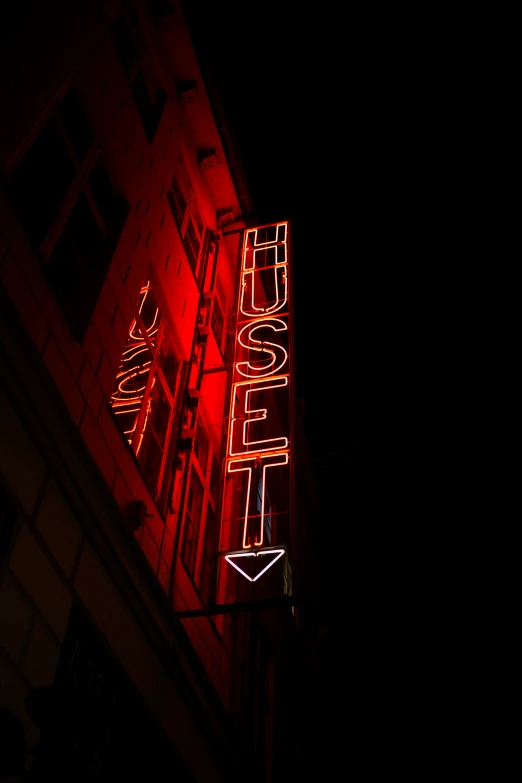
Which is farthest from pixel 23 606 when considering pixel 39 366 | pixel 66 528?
pixel 39 366

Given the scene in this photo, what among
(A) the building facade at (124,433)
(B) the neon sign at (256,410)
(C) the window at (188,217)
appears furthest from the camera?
(C) the window at (188,217)

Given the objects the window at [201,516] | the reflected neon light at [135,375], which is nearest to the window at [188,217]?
the reflected neon light at [135,375]

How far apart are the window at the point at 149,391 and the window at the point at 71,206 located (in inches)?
29.6

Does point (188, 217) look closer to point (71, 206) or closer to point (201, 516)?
point (71, 206)

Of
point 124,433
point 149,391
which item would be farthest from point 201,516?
point 124,433

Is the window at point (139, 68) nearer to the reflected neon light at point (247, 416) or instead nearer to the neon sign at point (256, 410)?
the neon sign at point (256, 410)

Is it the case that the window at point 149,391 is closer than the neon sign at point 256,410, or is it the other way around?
the neon sign at point 256,410

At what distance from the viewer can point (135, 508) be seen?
565cm

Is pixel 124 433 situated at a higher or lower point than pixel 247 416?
lower

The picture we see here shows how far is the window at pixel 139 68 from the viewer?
7.97 meters

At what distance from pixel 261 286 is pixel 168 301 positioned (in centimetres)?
370

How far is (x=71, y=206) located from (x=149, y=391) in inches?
78.2

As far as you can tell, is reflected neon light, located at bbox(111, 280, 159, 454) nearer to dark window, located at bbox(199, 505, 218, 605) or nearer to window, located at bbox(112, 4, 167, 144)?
dark window, located at bbox(199, 505, 218, 605)

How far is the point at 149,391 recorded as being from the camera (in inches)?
270
